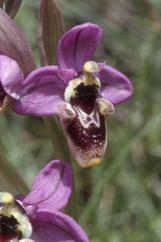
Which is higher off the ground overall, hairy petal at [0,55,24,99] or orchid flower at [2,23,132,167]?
hairy petal at [0,55,24,99]

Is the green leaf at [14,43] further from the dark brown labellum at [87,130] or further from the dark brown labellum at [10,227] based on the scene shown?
the dark brown labellum at [10,227]

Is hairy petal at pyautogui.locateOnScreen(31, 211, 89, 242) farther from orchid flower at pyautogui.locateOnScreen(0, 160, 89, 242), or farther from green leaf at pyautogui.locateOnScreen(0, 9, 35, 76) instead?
green leaf at pyautogui.locateOnScreen(0, 9, 35, 76)

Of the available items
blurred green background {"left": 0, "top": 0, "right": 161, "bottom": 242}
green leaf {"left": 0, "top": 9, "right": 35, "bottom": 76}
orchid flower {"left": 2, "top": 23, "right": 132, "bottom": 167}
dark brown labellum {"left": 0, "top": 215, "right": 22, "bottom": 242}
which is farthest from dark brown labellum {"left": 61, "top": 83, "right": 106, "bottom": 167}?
blurred green background {"left": 0, "top": 0, "right": 161, "bottom": 242}

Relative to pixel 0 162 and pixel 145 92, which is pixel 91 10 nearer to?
pixel 145 92

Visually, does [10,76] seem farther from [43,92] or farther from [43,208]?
[43,208]

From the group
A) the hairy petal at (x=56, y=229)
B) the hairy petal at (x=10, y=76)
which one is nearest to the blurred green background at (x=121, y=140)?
the hairy petal at (x=56, y=229)

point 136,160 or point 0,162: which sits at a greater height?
point 0,162

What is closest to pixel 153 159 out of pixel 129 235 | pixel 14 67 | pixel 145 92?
pixel 145 92
